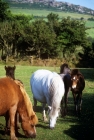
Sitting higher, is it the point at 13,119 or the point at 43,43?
the point at 13,119

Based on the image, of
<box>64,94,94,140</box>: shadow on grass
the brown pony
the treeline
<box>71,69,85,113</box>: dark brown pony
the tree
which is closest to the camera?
the brown pony

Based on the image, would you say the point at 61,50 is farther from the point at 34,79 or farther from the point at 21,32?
the point at 34,79

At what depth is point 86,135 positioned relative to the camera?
8.90m

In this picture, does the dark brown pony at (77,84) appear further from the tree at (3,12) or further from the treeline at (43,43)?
the tree at (3,12)

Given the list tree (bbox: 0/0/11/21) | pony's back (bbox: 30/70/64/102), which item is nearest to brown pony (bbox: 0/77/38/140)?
pony's back (bbox: 30/70/64/102)

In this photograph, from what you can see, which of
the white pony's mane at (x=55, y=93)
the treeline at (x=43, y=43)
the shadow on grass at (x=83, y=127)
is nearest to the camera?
the white pony's mane at (x=55, y=93)

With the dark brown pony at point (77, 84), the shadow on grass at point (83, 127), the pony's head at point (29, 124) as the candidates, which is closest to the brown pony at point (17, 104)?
the pony's head at point (29, 124)

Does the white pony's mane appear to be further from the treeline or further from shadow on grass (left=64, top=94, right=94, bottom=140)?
the treeline

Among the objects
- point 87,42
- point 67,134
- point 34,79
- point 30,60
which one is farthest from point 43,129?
point 87,42

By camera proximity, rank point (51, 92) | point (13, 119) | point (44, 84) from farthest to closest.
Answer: point (44, 84) → point (51, 92) → point (13, 119)

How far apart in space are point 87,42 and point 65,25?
6.47 metres

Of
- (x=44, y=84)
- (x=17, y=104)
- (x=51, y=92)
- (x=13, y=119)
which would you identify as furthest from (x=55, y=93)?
(x=13, y=119)

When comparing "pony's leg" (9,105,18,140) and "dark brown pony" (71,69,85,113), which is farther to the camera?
"dark brown pony" (71,69,85,113)

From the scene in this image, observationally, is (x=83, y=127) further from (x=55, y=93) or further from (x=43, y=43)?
(x=43, y=43)
